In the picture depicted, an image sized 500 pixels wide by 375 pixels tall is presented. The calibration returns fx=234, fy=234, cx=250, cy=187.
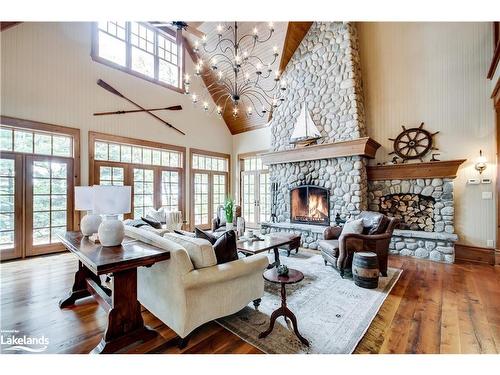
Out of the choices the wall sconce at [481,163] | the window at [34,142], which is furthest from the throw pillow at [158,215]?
the wall sconce at [481,163]

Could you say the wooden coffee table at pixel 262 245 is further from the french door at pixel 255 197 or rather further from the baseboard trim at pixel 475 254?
the baseboard trim at pixel 475 254

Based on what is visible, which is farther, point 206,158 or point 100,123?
point 206,158

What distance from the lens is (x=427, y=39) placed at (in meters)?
4.77

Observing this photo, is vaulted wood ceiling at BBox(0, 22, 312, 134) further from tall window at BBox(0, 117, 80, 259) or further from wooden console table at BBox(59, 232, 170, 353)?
wooden console table at BBox(59, 232, 170, 353)

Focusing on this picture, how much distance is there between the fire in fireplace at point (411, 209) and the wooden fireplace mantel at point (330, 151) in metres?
1.07

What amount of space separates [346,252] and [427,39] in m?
4.73

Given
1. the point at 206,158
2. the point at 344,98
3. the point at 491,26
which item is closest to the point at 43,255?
the point at 206,158

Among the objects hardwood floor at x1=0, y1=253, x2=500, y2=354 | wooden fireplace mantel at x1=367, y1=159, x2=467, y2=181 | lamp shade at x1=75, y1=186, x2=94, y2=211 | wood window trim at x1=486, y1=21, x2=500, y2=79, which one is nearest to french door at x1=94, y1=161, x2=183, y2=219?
hardwood floor at x1=0, y1=253, x2=500, y2=354

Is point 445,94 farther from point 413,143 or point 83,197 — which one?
point 83,197

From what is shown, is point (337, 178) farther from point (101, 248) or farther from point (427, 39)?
point (101, 248)

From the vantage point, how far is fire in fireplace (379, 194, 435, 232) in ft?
15.4

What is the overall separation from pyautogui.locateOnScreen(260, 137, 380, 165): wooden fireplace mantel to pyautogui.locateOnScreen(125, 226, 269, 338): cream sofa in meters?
3.50

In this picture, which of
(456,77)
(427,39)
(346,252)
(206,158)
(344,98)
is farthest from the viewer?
(206,158)
